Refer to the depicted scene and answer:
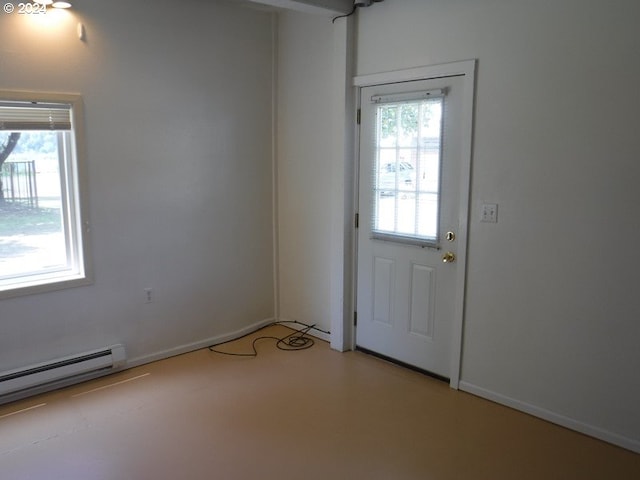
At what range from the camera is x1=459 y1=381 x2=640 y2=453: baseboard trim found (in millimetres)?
2758

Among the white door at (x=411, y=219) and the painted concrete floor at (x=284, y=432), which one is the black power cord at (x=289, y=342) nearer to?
the painted concrete floor at (x=284, y=432)

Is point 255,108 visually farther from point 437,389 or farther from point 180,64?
point 437,389

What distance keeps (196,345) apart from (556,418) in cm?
258

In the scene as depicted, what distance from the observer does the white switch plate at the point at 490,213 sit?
313cm

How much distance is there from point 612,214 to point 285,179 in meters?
2.56

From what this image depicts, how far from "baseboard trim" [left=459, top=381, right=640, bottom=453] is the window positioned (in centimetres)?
267

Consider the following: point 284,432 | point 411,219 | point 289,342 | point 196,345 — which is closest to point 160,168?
point 196,345

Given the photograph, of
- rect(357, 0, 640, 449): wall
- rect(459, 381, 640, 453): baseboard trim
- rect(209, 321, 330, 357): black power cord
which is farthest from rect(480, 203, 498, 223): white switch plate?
rect(209, 321, 330, 357): black power cord

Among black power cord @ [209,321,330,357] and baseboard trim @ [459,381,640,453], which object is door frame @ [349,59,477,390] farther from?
black power cord @ [209,321,330,357]

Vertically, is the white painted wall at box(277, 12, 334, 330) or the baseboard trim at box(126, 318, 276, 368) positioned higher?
the white painted wall at box(277, 12, 334, 330)

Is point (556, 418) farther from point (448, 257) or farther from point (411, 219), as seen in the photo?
point (411, 219)

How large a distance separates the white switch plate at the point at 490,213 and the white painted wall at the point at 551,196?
4 centimetres

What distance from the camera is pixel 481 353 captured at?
330cm

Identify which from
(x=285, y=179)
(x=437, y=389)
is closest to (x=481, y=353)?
(x=437, y=389)
